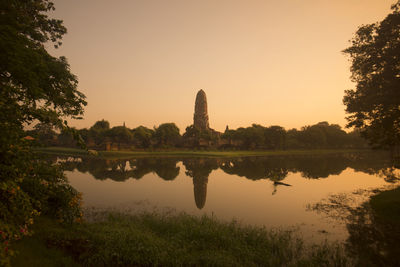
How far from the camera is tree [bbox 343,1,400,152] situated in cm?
1580

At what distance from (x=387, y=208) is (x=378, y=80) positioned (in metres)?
9.94

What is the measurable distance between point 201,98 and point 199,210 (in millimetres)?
140141

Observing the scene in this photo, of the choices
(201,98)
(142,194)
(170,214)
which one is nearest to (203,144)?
(201,98)

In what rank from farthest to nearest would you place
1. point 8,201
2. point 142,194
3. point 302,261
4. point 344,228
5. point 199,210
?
point 142,194
point 199,210
point 344,228
point 302,261
point 8,201

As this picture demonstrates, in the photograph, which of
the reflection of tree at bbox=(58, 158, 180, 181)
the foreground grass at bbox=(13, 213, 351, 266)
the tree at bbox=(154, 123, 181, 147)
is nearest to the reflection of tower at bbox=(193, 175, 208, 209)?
the reflection of tree at bbox=(58, 158, 180, 181)

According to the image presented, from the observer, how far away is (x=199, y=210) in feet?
57.8

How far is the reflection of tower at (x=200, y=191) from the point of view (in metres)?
20.0

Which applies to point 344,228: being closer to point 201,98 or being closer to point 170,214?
point 170,214

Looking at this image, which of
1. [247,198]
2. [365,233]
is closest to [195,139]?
[247,198]

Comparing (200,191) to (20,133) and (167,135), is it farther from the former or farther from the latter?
(167,135)

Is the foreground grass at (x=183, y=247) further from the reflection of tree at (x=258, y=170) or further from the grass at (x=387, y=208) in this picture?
the reflection of tree at (x=258, y=170)

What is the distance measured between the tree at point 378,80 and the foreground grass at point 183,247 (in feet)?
37.0

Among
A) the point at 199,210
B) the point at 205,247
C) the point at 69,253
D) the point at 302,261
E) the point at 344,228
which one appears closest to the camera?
the point at 69,253

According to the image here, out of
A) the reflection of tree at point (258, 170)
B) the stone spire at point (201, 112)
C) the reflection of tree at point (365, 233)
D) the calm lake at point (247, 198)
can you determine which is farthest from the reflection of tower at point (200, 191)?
the stone spire at point (201, 112)
